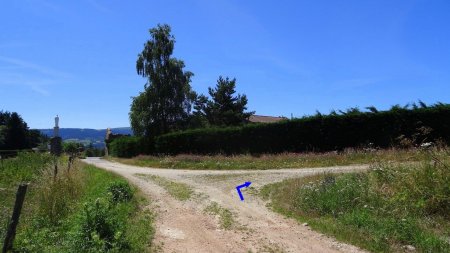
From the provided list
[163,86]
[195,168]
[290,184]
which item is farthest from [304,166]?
[163,86]

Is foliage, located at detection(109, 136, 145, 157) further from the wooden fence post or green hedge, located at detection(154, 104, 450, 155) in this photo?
the wooden fence post

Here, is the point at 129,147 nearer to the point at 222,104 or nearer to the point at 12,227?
the point at 222,104

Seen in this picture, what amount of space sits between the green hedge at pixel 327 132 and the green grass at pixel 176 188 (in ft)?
37.9

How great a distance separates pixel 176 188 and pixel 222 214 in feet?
15.6

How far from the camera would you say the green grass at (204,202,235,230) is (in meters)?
8.88

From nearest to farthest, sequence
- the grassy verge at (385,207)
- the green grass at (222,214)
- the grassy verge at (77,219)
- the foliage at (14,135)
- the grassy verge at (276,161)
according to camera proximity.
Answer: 1. the grassy verge at (77,219)
2. the grassy verge at (385,207)
3. the green grass at (222,214)
4. the grassy verge at (276,161)
5. the foliage at (14,135)

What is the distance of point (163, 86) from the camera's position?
41.3 m

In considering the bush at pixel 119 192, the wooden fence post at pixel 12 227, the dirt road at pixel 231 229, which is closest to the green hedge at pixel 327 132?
the dirt road at pixel 231 229

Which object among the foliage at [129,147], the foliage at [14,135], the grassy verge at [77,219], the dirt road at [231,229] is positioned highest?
the foliage at [14,135]

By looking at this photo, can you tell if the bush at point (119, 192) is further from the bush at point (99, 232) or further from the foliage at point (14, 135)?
the foliage at point (14, 135)

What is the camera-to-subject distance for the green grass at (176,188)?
1269cm

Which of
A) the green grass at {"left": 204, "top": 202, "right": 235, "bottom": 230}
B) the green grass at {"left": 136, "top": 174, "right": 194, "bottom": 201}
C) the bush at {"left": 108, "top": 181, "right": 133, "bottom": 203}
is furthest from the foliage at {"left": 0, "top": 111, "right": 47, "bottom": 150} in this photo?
the green grass at {"left": 204, "top": 202, "right": 235, "bottom": 230}

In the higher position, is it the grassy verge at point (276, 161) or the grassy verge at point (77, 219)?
the grassy verge at point (276, 161)

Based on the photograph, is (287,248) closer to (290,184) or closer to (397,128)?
(290,184)
